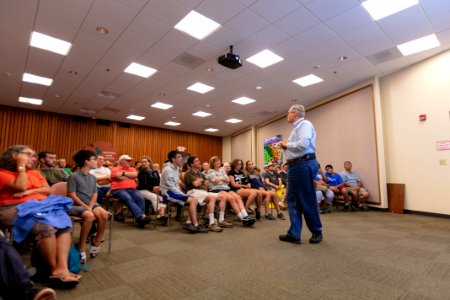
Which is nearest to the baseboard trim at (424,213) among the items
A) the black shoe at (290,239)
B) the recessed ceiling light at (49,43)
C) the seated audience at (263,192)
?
the seated audience at (263,192)

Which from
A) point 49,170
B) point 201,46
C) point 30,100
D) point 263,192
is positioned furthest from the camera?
point 30,100

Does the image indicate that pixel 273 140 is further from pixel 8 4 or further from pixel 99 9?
pixel 8 4

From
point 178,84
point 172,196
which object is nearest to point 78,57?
point 178,84

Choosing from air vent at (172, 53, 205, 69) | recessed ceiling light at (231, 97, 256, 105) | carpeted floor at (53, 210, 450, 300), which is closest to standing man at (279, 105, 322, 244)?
carpeted floor at (53, 210, 450, 300)

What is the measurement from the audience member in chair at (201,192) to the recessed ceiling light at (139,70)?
123 inches

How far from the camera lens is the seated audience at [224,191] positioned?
12.7 ft

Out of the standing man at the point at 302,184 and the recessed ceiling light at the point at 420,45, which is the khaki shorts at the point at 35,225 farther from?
Result: the recessed ceiling light at the point at 420,45

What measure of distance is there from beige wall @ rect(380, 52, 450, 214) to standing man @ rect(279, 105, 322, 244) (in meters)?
4.11

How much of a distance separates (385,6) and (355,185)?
418 cm

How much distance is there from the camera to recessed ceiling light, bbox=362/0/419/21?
376 centimetres

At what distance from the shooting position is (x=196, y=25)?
14.2 feet

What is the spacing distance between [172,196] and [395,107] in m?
5.82

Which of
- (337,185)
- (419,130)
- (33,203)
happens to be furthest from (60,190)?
(419,130)

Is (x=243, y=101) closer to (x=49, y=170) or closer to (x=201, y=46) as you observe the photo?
(x=201, y=46)
